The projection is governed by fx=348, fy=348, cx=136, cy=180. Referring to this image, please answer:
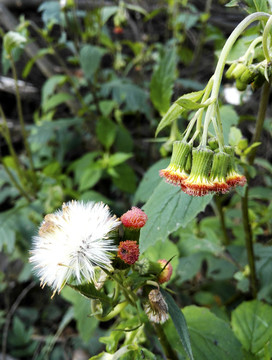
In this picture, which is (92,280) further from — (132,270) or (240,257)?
(240,257)

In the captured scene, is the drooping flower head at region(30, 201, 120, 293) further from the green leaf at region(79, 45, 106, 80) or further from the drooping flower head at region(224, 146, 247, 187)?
the green leaf at region(79, 45, 106, 80)

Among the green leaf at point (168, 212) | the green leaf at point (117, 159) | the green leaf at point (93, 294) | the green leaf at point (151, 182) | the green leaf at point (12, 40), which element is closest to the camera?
the green leaf at point (93, 294)

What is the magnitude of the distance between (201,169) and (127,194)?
1.57 m

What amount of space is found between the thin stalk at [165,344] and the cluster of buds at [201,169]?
14.3 inches

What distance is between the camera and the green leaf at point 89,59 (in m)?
2.03

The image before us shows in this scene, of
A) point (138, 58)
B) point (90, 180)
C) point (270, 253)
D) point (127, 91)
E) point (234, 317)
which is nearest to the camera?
point (234, 317)

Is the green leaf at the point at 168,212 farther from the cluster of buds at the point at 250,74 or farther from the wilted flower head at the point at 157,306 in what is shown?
the cluster of buds at the point at 250,74

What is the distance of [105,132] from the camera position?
85.3 inches

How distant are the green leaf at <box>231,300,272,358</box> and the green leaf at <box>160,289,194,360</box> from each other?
520 millimetres

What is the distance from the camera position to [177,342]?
0.96m

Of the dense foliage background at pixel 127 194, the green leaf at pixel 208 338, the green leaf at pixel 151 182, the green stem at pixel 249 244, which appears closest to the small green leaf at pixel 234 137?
the dense foliage background at pixel 127 194

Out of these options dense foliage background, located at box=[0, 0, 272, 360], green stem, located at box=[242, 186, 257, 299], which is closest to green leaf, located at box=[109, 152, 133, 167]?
dense foliage background, located at box=[0, 0, 272, 360]

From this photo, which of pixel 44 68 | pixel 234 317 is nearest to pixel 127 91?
pixel 44 68

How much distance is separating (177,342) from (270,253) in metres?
0.72
